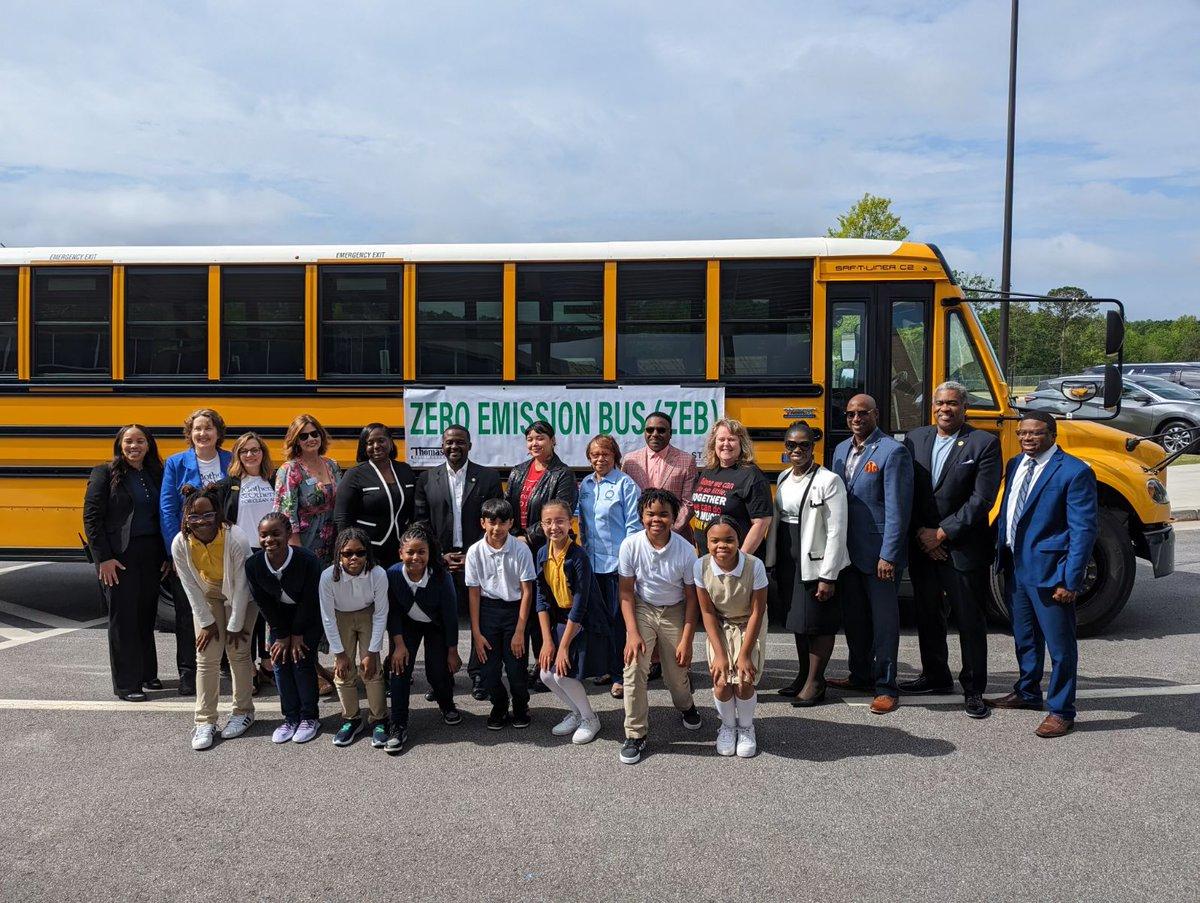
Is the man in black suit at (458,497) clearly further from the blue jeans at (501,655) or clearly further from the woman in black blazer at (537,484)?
the blue jeans at (501,655)

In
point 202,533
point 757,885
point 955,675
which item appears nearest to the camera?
point 757,885

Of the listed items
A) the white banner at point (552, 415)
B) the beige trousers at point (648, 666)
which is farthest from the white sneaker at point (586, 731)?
the white banner at point (552, 415)

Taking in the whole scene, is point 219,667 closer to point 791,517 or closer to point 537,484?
point 537,484

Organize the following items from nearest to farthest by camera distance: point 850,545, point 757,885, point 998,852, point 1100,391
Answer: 1. point 757,885
2. point 998,852
3. point 850,545
4. point 1100,391

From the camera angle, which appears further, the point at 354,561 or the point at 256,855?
the point at 354,561

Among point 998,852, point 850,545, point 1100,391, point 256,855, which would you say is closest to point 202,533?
point 256,855

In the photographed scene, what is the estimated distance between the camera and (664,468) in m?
5.55

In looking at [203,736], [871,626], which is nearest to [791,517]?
[871,626]

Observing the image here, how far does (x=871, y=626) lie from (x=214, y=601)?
3559 millimetres

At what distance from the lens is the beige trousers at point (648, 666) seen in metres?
4.46

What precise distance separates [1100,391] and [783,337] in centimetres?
228

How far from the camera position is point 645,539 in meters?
4.64

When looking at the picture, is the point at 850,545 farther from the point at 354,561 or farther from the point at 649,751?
the point at 354,561

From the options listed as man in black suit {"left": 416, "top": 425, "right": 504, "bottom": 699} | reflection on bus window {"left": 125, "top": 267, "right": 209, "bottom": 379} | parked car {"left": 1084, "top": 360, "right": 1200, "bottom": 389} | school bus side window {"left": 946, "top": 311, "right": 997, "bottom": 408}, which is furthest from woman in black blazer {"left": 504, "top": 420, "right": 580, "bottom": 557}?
parked car {"left": 1084, "top": 360, "right": 1200, "bottom": 389}
